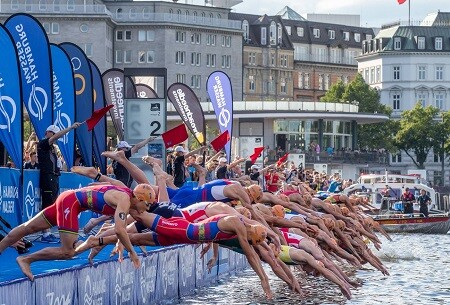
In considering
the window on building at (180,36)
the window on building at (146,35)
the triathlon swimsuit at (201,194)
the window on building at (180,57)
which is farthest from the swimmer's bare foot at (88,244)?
the window on building at (180,57)

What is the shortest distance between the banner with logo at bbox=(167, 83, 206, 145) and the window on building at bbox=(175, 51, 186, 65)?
10552 centimetres

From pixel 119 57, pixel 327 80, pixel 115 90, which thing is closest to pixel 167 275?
pixel 115 90

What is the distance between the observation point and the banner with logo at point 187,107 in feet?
142

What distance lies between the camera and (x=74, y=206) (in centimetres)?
2114

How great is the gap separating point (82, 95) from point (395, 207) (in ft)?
108

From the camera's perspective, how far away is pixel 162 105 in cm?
3603

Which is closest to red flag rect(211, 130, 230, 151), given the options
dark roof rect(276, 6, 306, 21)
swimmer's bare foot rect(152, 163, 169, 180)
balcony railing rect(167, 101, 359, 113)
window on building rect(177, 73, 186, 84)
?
swimmer's bare foot rect(152, 163, 169, 180)

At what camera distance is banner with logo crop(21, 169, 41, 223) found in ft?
88.0

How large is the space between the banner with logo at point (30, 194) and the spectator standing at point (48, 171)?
0.59 ft

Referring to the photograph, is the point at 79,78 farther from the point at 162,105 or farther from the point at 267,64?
the point at 267,64

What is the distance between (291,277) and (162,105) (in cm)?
1103

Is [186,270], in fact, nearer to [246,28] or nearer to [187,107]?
[187,107]

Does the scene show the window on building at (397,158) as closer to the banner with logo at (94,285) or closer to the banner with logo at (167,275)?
the banner with logo at (167,275)

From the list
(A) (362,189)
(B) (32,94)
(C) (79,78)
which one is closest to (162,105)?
(C) (79,78)
